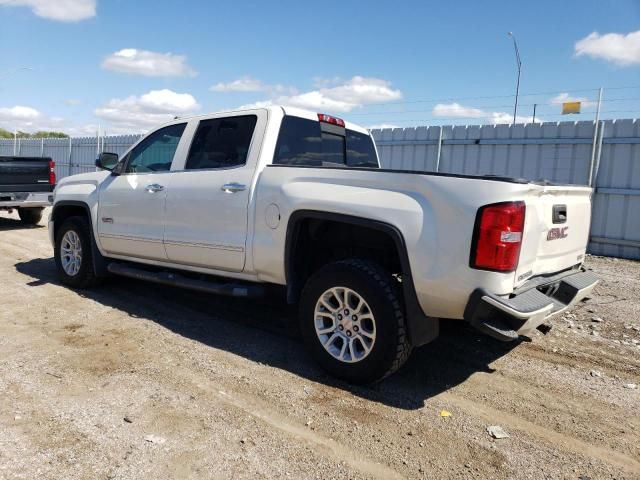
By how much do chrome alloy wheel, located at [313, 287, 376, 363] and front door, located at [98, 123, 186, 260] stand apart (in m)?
1.94

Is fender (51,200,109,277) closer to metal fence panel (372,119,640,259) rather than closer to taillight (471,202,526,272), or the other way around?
taillight (471,202,526,272)

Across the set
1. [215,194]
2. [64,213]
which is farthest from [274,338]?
[64,213]

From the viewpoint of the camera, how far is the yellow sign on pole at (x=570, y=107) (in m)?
9.80

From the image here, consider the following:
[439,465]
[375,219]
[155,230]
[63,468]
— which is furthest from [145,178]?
[439,465]

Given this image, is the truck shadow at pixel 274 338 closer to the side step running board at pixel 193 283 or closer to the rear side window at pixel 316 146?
the side step running board at pixel 193 283

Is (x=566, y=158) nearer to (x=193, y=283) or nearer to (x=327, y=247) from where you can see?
(x=327, y=247)

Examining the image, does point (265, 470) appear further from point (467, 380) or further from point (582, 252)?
point (582, 252)

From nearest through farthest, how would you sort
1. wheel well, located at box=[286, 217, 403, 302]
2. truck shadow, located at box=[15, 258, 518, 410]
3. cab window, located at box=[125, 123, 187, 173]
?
1. truck shadow, located at box=[15, 258, 518, 410]
2. wheel well, located at box=[286, 217, 403, 302]
3. cab window, located at box=[125, 123, 187, 173]

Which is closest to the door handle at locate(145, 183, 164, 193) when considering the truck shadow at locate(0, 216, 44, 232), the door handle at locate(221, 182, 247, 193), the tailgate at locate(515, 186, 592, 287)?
the door handle at locate(221, 182, 247, 193)

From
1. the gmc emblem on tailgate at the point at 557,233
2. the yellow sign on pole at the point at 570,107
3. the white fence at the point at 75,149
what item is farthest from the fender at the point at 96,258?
the white fence at the point at 75,149

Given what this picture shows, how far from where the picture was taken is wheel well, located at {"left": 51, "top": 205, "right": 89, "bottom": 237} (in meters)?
6.21

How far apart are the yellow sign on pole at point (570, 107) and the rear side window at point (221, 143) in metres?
7.65

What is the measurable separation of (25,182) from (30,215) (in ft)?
4.79

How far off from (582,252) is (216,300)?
12.0 ft
